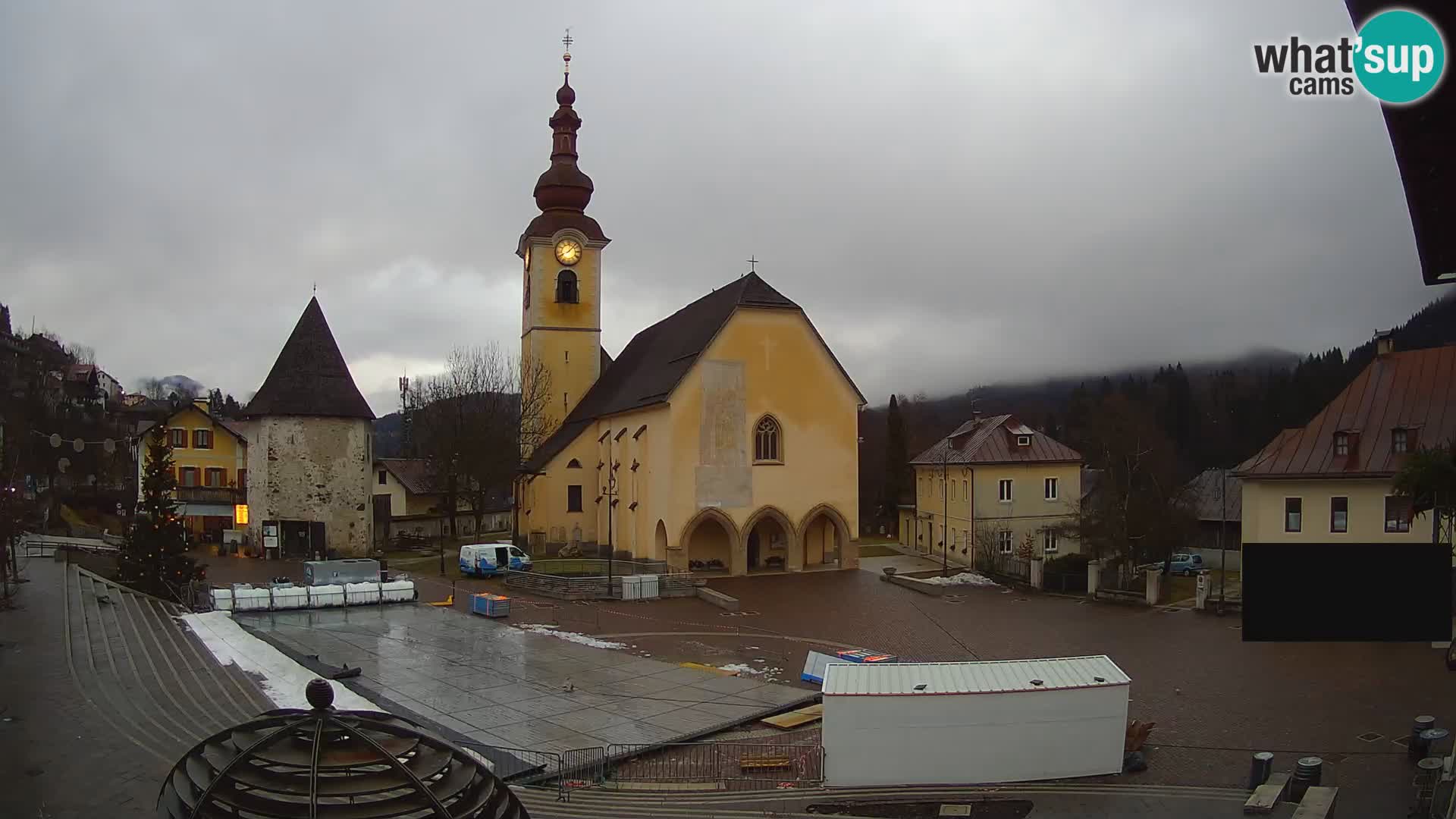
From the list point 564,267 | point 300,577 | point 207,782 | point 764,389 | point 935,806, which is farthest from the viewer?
point 564,267

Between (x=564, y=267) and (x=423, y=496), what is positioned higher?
(x=564, y=267)

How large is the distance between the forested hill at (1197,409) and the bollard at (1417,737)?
369 inches

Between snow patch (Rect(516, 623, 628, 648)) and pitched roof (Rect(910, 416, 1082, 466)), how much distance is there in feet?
69.4

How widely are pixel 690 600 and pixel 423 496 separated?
1302 inches

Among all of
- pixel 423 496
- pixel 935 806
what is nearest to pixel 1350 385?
pixel 935 806

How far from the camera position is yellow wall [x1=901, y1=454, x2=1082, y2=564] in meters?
38.9

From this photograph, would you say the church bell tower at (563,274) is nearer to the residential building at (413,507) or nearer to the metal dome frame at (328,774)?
the residential building at (413,507)

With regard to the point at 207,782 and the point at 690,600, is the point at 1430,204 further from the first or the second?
the point at 690,600

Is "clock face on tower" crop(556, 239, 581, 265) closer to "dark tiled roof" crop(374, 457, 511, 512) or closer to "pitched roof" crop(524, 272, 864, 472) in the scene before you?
"pitched roof" crop(524, 272, 864, 472)

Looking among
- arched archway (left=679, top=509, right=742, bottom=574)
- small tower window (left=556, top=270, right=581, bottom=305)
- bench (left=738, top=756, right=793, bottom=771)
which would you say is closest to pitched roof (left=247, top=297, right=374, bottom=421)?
small tower window (left=556, top=270, right=581, bottom=305)

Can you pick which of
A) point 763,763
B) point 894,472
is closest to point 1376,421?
point 763,763

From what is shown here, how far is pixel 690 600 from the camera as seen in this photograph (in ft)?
95.4

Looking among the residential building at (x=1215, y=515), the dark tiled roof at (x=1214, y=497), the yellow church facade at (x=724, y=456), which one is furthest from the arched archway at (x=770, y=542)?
the residential building at (x=1215, y=515)

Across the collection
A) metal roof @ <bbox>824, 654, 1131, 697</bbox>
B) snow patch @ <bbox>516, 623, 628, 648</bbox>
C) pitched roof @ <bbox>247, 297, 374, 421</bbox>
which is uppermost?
pitched roof @ <bbox>247, 297, 374, 421</bbox>
